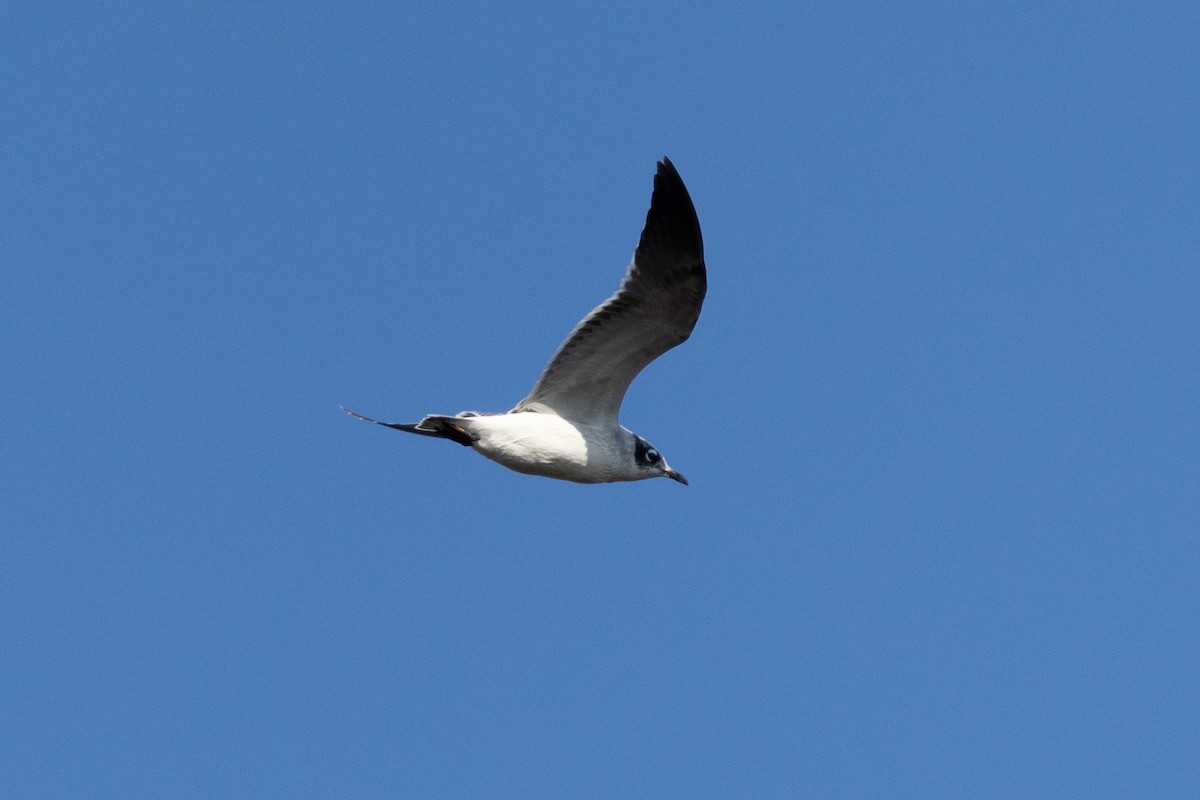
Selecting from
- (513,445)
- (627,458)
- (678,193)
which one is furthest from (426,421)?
(678,193)

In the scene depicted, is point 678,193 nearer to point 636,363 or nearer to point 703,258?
point 703,258

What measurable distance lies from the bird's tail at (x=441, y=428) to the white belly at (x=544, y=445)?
3.5 inches

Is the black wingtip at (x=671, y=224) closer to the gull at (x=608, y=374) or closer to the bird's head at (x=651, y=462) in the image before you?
the gull at (x=608, y=374)

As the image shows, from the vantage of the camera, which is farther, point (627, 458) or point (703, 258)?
point (627, 458)

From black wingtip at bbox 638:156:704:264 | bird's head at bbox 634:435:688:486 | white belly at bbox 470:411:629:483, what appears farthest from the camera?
bird's head at bbox 634:435:688:486

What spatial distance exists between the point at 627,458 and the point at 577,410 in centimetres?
77

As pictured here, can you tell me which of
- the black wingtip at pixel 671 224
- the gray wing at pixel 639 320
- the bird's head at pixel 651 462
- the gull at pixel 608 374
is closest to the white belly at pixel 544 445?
the gull at pixel 608 374

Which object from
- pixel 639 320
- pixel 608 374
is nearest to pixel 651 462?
pixel 608 374

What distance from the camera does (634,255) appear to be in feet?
56.9

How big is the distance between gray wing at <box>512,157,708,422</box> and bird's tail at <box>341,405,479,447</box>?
2.03 feet

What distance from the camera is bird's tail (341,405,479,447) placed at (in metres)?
18.3

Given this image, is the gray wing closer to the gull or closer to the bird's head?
the gull

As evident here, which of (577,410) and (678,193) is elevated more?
(678,193)

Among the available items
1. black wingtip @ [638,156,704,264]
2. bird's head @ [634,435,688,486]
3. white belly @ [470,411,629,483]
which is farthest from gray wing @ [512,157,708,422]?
bird's head @ [634,435,688,486]
